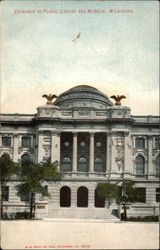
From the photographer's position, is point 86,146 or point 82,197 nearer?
point 82,197

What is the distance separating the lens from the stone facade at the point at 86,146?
5116cm

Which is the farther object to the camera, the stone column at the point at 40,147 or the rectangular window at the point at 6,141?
the rectangular window at the point at 6,141

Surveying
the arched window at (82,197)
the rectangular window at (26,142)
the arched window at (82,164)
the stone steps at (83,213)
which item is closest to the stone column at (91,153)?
the arched window at (82,164)

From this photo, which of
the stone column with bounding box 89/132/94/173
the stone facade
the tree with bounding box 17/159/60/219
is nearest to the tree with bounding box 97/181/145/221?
the tree with bounding box 17/159/60/219

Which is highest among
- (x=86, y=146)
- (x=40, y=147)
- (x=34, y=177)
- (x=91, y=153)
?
(x=86, y=146)

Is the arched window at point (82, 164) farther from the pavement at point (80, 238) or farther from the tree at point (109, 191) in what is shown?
the pavement at point (80, 238)

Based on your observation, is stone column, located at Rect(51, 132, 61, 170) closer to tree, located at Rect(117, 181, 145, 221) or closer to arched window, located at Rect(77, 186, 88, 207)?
arched window, located at Rect(77, 186, 88, 207)

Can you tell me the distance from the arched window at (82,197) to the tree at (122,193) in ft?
26.5

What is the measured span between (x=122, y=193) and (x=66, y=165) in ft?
32.3

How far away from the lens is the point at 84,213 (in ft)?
153

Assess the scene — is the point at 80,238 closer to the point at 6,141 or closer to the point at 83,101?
the point at 6,141

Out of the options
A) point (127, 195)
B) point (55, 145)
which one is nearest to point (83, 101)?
point (55, 145)

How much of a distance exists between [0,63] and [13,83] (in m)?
A: 1.89

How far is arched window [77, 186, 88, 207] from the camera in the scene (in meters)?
52.5
